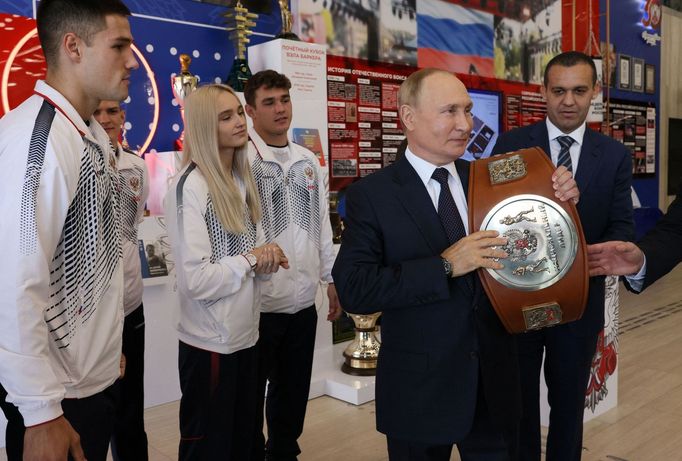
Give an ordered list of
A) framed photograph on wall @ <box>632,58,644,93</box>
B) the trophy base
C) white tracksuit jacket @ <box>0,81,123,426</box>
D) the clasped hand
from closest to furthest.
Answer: white tracksuit jacket @ <box>0,81,123,426</box> < the clasped hand < the trophy base < framed photograph on wall @ <box>632,58,644,93</box>

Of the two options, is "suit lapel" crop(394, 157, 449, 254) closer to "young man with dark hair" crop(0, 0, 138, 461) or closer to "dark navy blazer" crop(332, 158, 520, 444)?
"dark navy blazer" crop(332, 158, 520, 444)

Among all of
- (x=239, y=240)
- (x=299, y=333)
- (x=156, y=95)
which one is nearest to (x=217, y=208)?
(x=239, y=240)

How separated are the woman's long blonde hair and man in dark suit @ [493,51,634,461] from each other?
3.72 feet

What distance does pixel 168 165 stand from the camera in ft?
12.3

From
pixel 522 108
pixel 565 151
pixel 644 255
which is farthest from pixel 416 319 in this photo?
pixel 522 108

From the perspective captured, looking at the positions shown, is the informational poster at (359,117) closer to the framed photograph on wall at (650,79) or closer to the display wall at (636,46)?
the display wall at (636,46)

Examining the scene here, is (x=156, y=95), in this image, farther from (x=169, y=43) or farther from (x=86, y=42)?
(x=86, y=42)

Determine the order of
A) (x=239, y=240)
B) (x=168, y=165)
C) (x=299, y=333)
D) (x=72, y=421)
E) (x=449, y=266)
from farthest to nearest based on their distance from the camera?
(x=168, y=165), (x=299, y=333), (x=239, y=240), (x=449, y=266), (x=72, y=421)

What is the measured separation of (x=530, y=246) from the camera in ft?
5.15

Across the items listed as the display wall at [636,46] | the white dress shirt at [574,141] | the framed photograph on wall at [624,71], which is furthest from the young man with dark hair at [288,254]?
the framed photograph on wall at [624,71]

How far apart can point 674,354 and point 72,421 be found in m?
4.36

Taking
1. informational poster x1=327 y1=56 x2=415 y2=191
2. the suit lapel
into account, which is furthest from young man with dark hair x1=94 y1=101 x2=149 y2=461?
informational poster x1=327 y1=56 x2=415 y2=191

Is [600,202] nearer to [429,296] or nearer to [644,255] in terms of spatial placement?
[644,255]

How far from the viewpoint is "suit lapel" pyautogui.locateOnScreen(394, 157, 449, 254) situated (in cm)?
167
